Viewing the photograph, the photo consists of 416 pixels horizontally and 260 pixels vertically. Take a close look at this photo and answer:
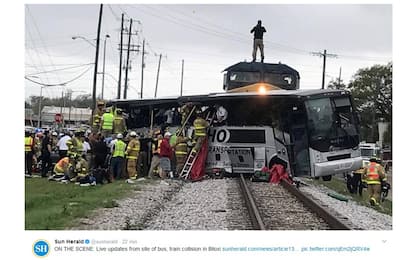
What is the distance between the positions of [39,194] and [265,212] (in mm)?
3733

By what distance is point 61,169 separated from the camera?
12.9m

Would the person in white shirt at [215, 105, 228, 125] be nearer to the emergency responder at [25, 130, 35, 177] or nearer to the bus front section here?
the bus front section

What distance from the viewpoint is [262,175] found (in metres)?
12.7

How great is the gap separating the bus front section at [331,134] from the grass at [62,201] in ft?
11.5

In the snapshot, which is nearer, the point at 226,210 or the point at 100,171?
the point at 226,210

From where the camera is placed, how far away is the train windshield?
11.9 m

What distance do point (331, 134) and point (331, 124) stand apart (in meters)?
0.19

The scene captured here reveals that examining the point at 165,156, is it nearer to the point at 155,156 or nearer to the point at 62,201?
the point at 155,156

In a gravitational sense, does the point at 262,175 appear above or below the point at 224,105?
below

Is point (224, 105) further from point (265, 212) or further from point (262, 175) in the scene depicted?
point (265, 212)

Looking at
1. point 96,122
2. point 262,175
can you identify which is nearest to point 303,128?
point 262,175

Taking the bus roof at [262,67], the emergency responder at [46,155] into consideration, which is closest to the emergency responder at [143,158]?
the emergency responder at [46,155]

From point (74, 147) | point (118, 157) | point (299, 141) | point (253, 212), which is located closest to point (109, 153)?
point (118, 157)
